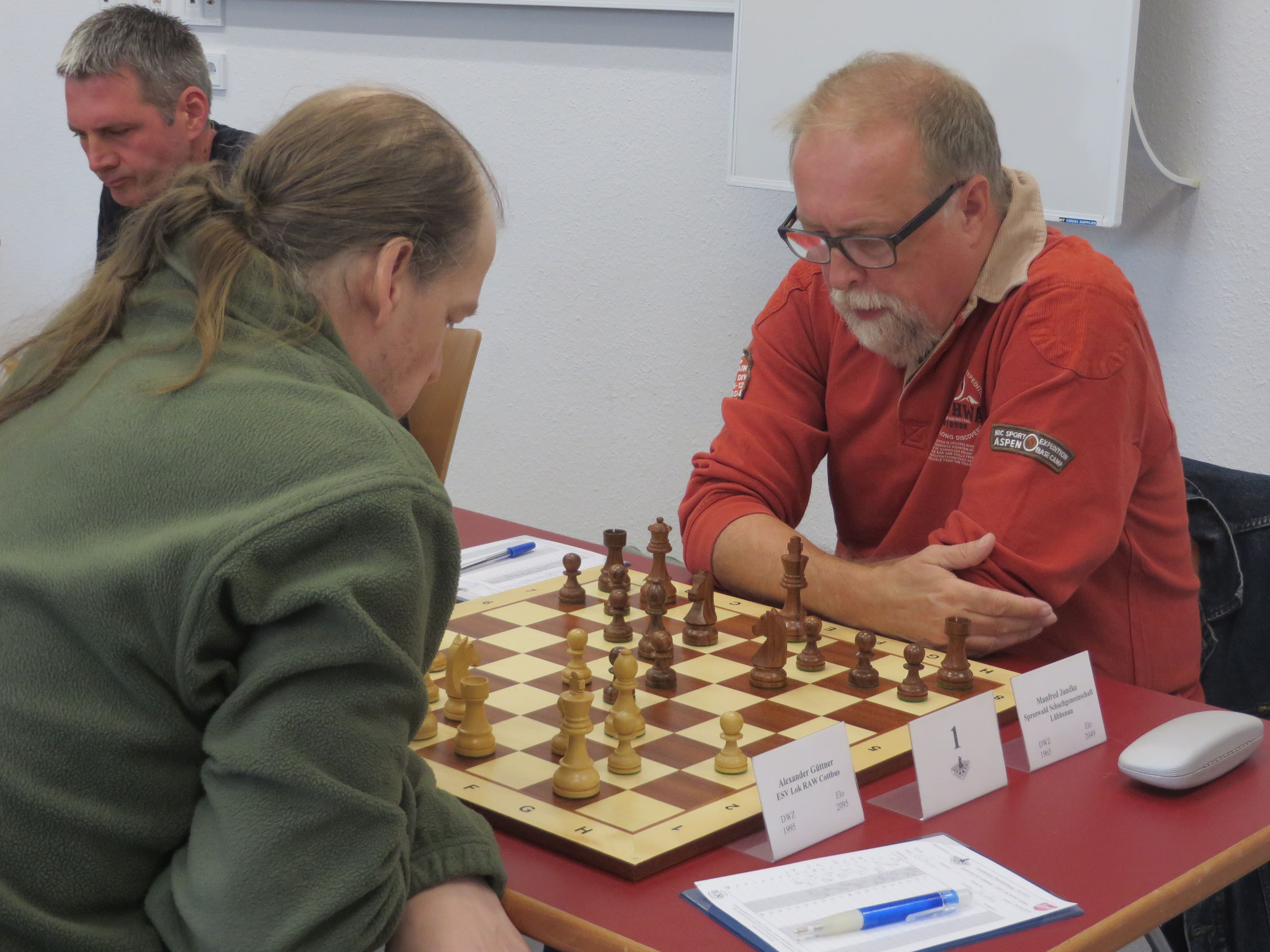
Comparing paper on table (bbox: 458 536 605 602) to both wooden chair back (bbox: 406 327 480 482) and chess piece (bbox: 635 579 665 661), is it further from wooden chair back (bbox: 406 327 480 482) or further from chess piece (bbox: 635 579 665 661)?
wooden chair back (bbox: 406 327 480 482)

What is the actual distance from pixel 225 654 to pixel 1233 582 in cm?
152

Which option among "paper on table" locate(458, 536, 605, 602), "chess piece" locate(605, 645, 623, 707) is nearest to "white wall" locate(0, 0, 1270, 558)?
"paper on table" locate(458, 536, 605, 602)

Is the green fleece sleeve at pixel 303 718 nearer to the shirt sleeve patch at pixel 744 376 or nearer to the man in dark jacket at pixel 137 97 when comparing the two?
the shirt sleeve patch at pixel 744 376

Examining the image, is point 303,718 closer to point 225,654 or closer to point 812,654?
point 225,654

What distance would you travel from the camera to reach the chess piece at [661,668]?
1.48m

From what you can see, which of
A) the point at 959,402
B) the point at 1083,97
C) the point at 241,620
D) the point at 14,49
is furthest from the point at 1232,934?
the point at 14,49

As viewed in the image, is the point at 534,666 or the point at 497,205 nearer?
the point at 497,205

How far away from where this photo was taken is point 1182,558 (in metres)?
1.94

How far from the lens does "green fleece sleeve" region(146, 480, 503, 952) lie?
90 cm

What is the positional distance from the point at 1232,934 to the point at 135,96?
10.1ft

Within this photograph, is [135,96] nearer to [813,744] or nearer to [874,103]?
[874,103]

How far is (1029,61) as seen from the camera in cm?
260

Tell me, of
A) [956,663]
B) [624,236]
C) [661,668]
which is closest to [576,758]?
[661,668]

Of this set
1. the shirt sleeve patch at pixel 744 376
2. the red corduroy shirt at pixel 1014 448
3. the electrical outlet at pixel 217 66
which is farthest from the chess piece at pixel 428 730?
the electrical outlet at pixel 217 66
